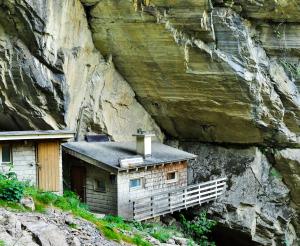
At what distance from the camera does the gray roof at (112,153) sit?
84.7ft

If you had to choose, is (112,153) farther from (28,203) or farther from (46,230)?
(46,230)

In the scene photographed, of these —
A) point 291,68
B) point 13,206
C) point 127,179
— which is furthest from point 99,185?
point 291,68

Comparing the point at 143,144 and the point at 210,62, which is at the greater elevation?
the point at 210,62

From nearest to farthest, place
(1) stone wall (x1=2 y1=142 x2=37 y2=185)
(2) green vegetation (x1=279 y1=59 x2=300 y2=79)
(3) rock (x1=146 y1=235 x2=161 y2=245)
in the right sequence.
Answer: (3) rock (x1=146 y1=235 x2=161 y2=245)
(1) stone wall (x1=2 y1=142 x2=37 y2=185)
(2) green vegetation (x1=279 y1=59 x2=300 y2=79)

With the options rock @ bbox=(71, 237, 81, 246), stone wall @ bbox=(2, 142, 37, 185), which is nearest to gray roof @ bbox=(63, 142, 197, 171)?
stone wall @ bbox=(2, 142, 37, 185)

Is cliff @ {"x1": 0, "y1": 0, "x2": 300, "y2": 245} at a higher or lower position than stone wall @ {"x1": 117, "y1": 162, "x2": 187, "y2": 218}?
higher

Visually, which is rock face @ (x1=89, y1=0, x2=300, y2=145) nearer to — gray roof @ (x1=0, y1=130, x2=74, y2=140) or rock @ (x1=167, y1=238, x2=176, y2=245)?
gray roof @ (x1=0, y1=130, x2=74, y2=140)

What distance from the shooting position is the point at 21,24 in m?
26.0

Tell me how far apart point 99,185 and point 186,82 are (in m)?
7.50

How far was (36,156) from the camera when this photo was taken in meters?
23.8

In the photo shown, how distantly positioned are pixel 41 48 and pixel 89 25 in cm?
377

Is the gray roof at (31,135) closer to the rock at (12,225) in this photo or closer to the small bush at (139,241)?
the small bush at (139,241)

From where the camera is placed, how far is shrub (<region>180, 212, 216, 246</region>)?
1122 inches

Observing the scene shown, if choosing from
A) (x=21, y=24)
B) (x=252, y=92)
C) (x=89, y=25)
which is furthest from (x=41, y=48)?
(x=252, y=92)
